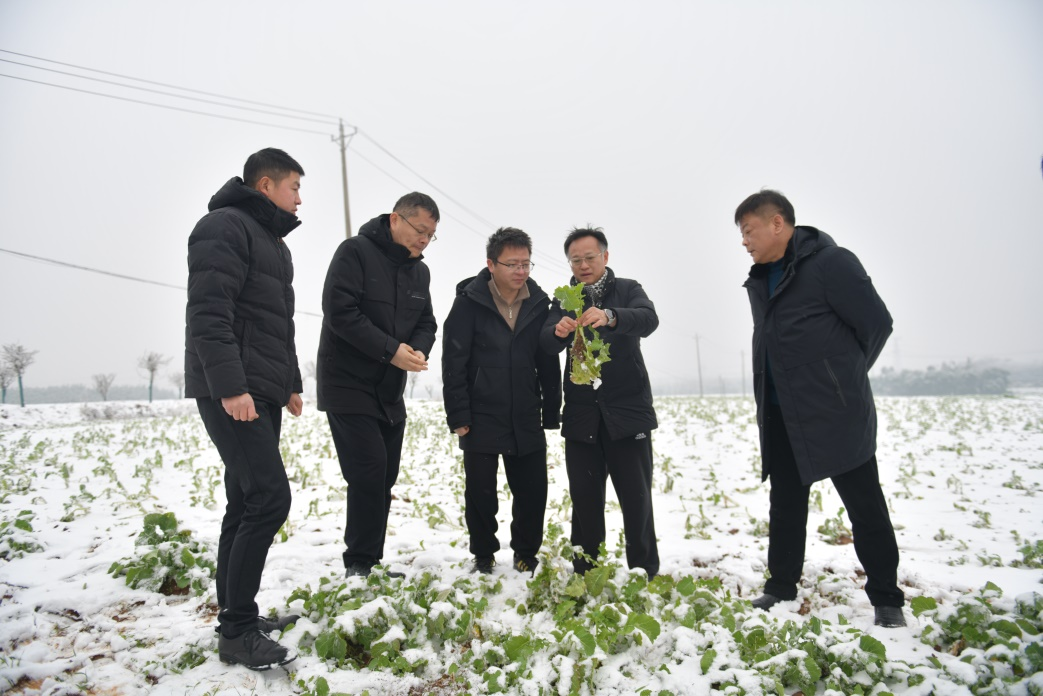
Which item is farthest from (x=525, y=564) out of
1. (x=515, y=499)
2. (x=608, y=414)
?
(x=608, y=414)

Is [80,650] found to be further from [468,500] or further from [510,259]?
[510,259]

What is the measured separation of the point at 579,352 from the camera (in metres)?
3.50

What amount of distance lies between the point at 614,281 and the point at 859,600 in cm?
244

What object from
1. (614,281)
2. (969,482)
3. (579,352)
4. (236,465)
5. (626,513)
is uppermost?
(614,281)

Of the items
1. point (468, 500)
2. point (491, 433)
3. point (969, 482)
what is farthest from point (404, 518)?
point (969, 482)

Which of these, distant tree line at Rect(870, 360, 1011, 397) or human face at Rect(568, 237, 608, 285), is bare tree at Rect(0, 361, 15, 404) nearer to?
human face at Rect(568, 237, 608, 285)

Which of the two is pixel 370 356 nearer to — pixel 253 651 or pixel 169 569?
pixel 253 651

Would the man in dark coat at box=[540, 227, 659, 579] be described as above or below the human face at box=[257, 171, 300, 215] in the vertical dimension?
below

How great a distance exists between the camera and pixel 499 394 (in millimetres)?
3645

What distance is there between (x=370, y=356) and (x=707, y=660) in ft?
7.72

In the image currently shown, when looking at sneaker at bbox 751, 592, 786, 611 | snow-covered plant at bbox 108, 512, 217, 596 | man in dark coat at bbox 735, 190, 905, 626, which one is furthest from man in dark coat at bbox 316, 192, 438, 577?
sneaker at bbox 751, 592, 786, 611

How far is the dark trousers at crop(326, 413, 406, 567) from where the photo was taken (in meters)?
3.24

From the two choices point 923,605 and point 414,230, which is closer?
point 923,605

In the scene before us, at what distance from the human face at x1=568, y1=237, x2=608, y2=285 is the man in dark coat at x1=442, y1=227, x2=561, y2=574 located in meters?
0.31
